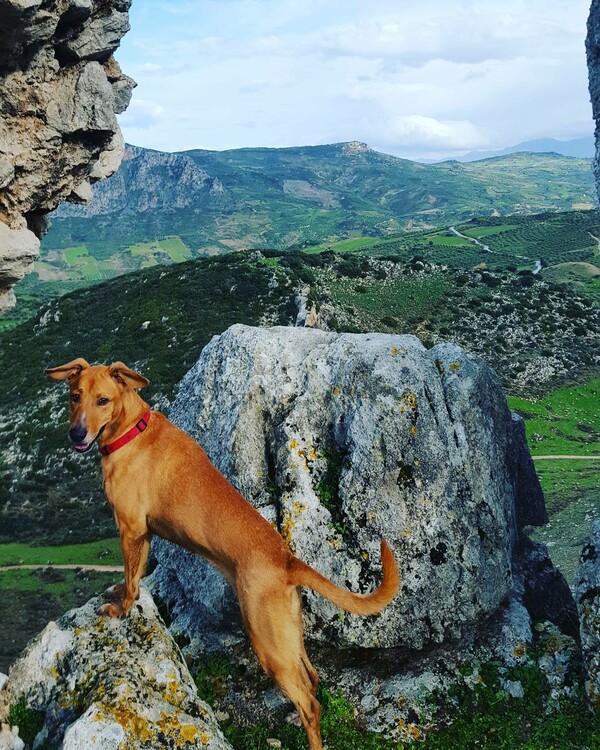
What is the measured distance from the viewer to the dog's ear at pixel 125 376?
7551 millimetres

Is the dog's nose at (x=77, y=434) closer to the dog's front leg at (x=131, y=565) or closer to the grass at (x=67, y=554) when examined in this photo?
the dog's front leg at (x=131, y=565)

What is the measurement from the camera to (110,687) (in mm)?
7270

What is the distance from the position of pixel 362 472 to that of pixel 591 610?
4.20 metres

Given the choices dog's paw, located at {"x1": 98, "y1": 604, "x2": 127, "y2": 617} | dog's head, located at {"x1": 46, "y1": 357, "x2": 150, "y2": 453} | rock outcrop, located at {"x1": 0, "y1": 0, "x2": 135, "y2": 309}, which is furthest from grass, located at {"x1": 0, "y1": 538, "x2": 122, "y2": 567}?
dog's head, located at {"x1": 46, "y1": 357, "x2": 150, "y2": 453}

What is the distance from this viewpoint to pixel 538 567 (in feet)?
38.0

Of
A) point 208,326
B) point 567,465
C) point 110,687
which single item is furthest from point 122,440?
point 208,326

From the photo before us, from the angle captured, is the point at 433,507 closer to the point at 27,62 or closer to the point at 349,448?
the point at 349,448

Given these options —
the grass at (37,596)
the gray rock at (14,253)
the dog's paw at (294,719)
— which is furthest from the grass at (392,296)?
the dog's paw at (294,719)

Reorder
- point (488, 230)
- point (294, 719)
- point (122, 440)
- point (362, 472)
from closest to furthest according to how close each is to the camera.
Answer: point (122, 440) < point (294, 719) < point (362, 472) < point (488, 230)

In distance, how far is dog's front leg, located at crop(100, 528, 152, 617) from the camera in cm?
792

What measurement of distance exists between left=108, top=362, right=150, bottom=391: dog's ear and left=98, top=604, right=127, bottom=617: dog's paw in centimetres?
363

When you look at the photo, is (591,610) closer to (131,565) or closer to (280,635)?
(280,635)

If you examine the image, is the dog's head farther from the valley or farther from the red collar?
the valley

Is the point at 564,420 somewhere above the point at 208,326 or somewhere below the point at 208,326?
below
